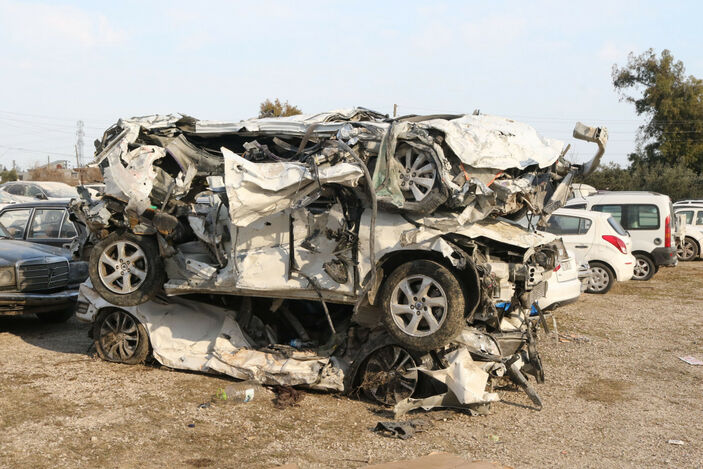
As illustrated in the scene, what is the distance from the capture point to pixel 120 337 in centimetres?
766

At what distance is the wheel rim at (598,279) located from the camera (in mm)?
12805

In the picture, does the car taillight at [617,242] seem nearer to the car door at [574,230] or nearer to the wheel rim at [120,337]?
the car door at [574,230]

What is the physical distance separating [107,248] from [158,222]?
2.49ft

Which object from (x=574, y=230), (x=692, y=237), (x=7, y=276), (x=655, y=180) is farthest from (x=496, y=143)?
(x=655, y=180)

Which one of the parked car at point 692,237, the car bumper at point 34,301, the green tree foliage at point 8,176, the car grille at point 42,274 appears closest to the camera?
the car bumper at point 34,301

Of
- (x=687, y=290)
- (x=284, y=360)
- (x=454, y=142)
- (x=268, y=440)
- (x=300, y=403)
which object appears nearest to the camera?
(x=268, y=440)

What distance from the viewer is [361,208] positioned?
6.28 m

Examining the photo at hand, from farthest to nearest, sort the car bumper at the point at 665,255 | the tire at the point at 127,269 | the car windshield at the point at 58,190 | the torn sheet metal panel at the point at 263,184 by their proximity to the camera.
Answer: the car windshield at the point at 58,190 < the car bumper at the point at 665,255 < the tire at the point at 127,269 < the torn sheet metal panel at the point at 263,184

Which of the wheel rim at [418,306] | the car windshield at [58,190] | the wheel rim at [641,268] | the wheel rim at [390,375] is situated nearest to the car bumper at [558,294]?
the wheel rim at [390,375]

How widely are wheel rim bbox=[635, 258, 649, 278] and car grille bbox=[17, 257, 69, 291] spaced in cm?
1195

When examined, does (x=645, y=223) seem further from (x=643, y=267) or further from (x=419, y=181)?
(x=419, y=181)

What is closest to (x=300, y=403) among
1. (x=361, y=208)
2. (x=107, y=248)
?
(x=361, y=208)

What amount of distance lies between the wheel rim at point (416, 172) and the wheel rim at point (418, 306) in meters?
0.80

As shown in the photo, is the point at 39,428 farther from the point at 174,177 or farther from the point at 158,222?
the point at 174,177
